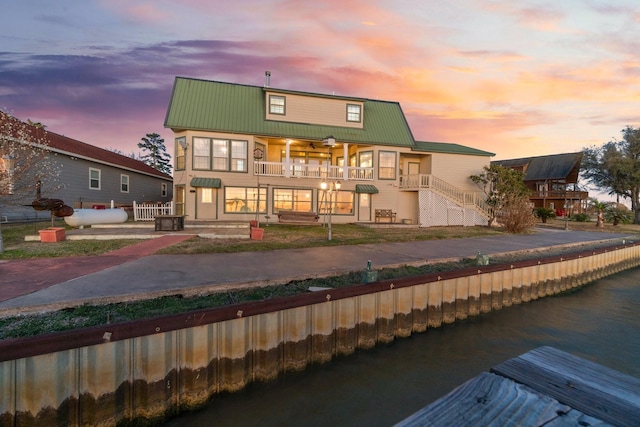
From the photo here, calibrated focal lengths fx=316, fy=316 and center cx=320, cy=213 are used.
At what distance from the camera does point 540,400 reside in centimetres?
154

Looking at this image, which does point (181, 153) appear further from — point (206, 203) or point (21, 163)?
point (21, 163)

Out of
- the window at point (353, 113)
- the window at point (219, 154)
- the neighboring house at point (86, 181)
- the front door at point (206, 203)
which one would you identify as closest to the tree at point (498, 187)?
the window at point (353, 113)

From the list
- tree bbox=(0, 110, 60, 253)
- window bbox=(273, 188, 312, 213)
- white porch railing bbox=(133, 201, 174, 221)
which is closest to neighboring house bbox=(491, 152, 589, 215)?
window bbox=(273, 188, 312, 213)

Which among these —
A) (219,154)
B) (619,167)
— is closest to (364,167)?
(219,154)

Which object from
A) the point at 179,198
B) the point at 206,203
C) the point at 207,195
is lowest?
the point at 206,203

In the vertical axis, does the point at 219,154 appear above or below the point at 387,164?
above

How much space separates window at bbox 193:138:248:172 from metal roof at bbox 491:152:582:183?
36.5 metres

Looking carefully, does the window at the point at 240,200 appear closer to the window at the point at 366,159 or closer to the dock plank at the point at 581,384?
the window at the point at 366,159

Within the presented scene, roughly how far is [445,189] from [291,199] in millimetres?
10966

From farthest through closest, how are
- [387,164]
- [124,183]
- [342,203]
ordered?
[124,183] < [387,164] < [342,203]

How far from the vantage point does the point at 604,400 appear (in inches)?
60.9

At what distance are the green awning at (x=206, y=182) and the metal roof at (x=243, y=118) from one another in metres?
2.96

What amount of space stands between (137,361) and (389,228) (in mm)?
16186

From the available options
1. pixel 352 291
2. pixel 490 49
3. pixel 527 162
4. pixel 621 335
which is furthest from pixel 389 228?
pixel 527 162
